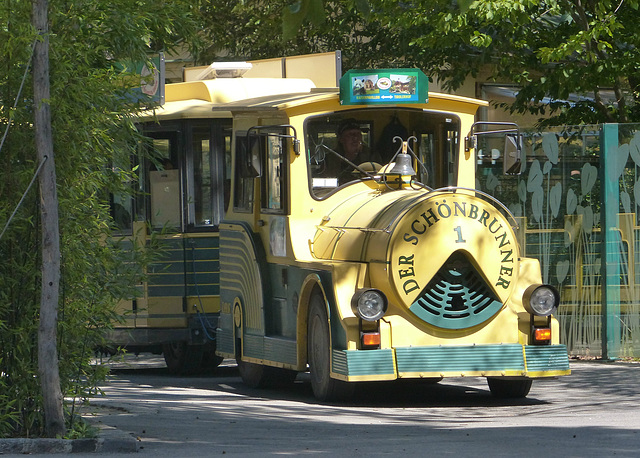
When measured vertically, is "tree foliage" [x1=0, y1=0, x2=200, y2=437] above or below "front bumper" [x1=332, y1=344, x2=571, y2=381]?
above

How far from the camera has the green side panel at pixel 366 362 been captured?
10008 millimetres

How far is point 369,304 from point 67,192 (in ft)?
9.25

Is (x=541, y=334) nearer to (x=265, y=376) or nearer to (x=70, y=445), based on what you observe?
(x=265, y=376)

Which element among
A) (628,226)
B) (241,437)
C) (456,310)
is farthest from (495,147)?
(241,437)

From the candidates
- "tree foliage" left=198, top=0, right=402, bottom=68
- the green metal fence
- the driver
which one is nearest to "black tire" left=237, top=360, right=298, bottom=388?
the driver

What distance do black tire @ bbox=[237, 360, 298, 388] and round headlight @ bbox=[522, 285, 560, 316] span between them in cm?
314

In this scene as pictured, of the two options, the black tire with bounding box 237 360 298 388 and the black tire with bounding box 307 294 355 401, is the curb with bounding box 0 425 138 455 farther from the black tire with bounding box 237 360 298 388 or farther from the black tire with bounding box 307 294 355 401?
the black tire with bounding box 237 360 298 388

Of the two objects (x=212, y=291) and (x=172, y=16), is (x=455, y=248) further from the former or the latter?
(x=212, y=291)

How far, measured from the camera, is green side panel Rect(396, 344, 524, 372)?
33.3ft

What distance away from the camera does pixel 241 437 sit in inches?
343

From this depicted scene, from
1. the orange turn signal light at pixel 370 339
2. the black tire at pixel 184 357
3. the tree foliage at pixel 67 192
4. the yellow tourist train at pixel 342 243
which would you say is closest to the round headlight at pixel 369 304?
the yellow tourist train at pixel 342 243

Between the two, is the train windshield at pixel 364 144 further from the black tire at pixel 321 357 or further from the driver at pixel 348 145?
the black tire at pixel 321 357

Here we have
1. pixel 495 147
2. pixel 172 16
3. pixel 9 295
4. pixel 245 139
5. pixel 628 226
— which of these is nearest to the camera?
pixel 9 295

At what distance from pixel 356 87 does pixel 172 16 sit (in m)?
1.74
